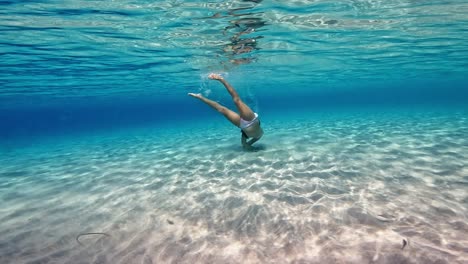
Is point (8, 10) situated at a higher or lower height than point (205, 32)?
higher

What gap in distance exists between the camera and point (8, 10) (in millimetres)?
10234

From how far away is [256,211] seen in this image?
6000mm

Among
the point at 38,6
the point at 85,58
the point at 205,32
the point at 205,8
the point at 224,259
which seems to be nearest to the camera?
the point at 224,259

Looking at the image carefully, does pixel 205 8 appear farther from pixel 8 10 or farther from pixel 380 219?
pixel 380 219

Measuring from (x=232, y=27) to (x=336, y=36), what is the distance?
8165mm

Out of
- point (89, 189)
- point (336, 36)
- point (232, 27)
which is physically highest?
point (232, 27)

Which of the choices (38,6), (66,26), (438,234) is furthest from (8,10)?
(438,234)

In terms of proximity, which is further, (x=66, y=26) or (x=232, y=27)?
(x=232, y=27)

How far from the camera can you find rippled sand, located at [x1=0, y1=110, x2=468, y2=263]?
4500 millimetres

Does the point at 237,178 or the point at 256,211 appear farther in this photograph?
the point at 237,178

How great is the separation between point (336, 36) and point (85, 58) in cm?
1823

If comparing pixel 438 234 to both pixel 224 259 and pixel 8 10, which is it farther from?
pixel 8 10

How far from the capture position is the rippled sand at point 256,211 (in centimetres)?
450

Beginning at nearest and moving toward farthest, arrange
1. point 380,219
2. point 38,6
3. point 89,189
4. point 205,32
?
point 380,219 < point 89,189 < point 38,6 < point 205,32
